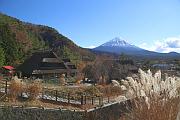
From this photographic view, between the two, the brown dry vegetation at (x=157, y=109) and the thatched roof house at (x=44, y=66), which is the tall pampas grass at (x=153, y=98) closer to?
the brown dry vegetation at (x=157, y=109)

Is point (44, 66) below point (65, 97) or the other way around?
the other way around

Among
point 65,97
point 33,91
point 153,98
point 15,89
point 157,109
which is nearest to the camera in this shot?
point 157,109

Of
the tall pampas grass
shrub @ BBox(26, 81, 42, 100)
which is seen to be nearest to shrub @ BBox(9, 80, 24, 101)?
shrub @ BBox(26, 81, 42, 100)

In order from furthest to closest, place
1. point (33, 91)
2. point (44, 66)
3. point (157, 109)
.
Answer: point (44, 66) < point (33, 91) < point (157, 109)

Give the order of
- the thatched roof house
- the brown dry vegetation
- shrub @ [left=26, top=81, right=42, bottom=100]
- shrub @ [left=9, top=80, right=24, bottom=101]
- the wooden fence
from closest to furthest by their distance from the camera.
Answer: the brown dry vegetation, shrub @ [left=9, top=80, right=24, bottom=101], shrub @ [left=26, top=81, right=42, bottom=100], the wooden fence, the thatched roof house

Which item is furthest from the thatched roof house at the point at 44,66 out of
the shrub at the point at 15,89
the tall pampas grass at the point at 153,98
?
the tall pampas grass at the point at 153,98

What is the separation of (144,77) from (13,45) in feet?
123

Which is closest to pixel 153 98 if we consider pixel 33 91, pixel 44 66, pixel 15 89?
pixel 15 89

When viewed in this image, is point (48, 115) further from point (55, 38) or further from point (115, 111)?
point (55, 38)

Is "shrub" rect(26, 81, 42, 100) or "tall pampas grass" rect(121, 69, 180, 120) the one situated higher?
"tall pampas grass" rect(121, 69, 180, 120)

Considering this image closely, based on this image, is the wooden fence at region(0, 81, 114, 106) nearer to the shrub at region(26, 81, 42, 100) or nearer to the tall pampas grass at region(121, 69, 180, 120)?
the shrub at region(26, 81, 42, 100)

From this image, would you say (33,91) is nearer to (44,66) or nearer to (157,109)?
(157,109)

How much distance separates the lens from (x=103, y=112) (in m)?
12.2

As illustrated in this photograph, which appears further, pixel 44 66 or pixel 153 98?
pixel 44 66
